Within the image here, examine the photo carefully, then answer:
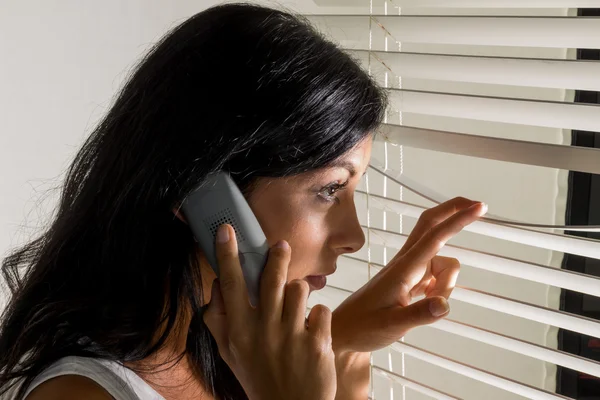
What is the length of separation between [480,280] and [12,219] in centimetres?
106

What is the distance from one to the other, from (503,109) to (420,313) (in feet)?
1.10

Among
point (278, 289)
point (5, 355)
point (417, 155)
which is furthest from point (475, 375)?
point (5, 355)

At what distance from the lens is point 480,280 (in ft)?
5.57

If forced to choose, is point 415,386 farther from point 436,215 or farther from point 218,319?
point 218,319

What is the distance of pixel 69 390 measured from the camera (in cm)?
104

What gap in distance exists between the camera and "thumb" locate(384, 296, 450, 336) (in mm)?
1019

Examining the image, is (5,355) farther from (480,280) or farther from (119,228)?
(480,280)

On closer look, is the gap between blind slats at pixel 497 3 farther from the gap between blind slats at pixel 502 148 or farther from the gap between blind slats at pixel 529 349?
the gap between blind slats at pixel 529 349

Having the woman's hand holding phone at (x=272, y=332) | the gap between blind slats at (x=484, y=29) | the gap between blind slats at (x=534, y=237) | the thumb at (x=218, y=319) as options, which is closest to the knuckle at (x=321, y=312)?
the woman's hand holding phone at (x=272, y=332)

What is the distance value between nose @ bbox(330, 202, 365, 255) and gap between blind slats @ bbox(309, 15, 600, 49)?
30 centimetres

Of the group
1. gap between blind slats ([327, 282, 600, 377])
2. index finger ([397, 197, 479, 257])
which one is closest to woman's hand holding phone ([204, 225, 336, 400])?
index finger ([397, 197, 479, 257])

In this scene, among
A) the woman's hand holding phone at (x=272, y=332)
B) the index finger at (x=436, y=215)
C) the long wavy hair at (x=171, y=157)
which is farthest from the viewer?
the index finger at (x=436, y=215)

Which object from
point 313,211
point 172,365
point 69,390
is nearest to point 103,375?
point 69,390

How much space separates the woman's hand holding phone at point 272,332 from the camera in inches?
38.6
